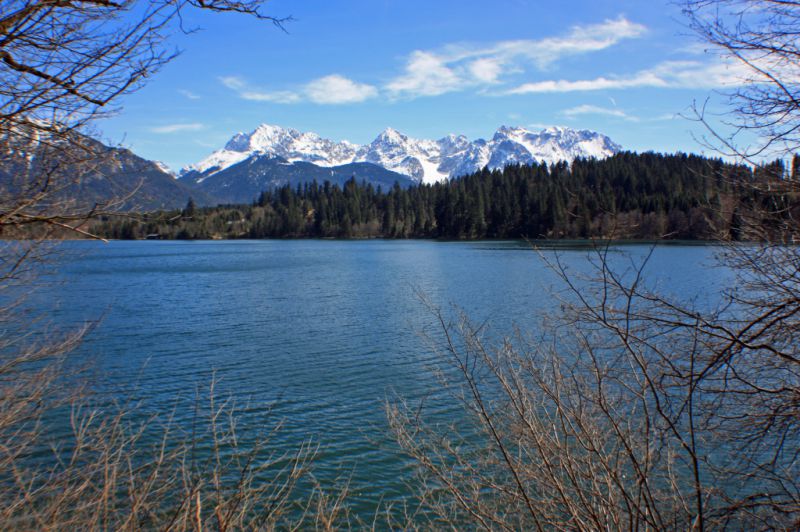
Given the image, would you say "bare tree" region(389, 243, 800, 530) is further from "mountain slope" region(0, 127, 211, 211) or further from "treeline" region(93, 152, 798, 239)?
"treeline" region(93, 152, 798, 239)

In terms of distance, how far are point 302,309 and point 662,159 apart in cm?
13794

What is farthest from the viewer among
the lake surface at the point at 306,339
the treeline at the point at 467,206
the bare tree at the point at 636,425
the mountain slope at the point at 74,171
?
the treeline at the point at 467,206

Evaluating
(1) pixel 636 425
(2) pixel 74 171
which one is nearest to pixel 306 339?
(1) pixel 636 425

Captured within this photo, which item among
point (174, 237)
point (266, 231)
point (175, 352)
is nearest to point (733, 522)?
point (175, 352)

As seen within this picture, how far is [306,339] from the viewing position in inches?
813

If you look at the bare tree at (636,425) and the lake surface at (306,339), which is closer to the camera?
the bare tree at (636,425)

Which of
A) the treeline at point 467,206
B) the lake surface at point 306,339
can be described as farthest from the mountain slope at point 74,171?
the treeline at point 467,206

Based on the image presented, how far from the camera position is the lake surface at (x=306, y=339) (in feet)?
37.9

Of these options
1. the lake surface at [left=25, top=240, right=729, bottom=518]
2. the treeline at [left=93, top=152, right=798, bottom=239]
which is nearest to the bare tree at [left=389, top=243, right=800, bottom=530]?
the lake surface at [left=25, top=240, right=729, bottom=518]

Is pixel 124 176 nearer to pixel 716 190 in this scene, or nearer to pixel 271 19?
pixel 271 19

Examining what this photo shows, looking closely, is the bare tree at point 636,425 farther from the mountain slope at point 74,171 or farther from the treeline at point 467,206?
the treeline at point 467,206

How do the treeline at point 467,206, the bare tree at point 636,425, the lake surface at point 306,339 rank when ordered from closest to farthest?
1. the bare tree at point 636,425
2. the lake surface at point 306,339
3. the treeline at point 467,206

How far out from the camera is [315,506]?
934 centimetres

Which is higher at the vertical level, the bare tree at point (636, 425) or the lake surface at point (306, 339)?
the bare tree at point (636, 425)
